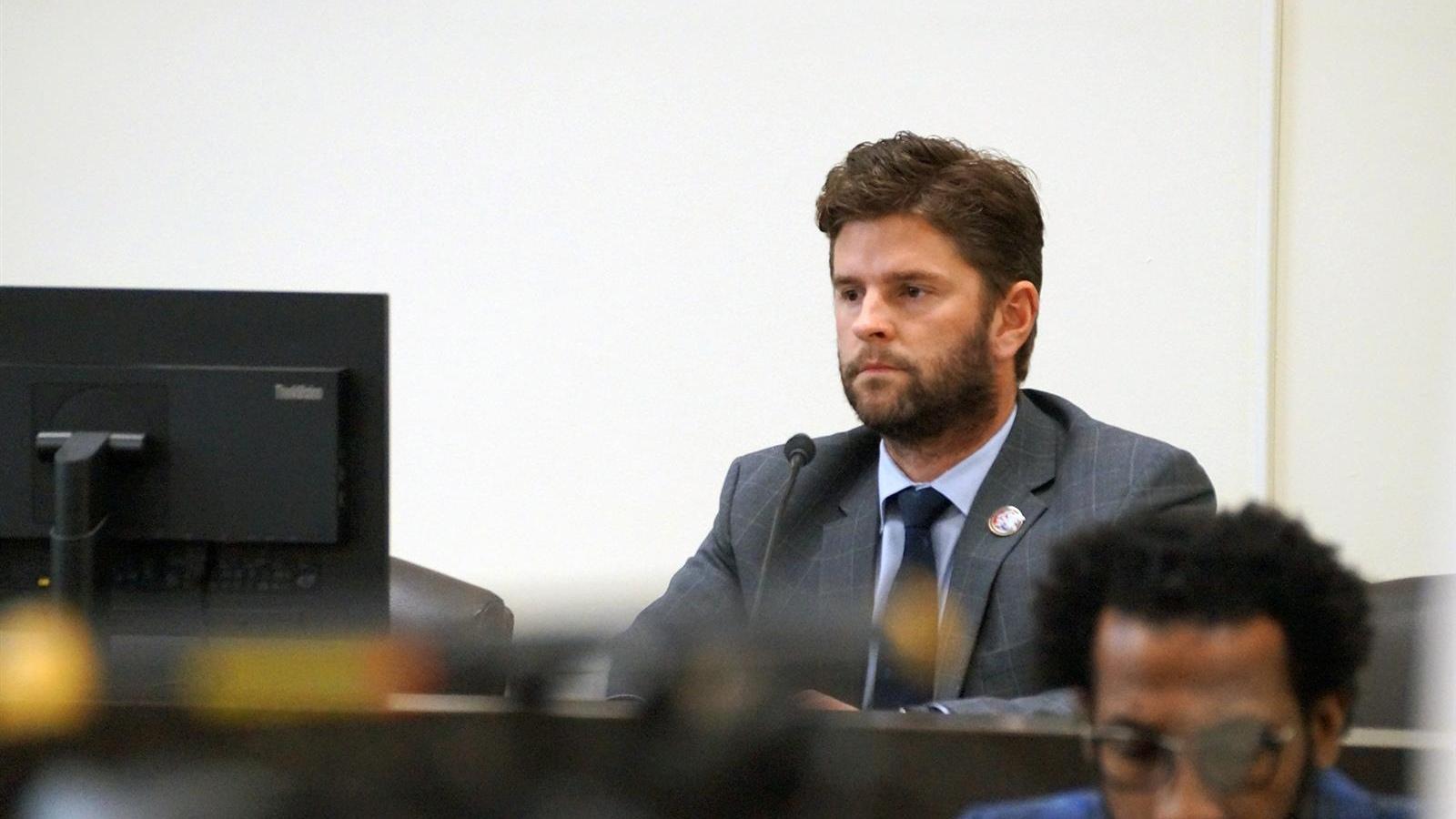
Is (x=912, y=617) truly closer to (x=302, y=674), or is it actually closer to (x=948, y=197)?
(x=302, y=674)

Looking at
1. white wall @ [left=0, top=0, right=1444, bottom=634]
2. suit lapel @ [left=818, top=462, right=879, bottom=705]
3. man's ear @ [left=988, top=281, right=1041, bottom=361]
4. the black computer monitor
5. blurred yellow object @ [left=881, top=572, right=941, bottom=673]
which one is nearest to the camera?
blurred yellow object @ [left=881, top=572, right=941, bottom=673]

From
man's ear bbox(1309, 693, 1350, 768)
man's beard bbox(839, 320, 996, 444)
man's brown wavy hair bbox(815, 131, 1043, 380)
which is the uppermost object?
man's brown wavy hair bbox(815, 131, 1043, 380)

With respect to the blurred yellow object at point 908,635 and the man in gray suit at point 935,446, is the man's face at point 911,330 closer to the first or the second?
the man in gray suit at point 935,446

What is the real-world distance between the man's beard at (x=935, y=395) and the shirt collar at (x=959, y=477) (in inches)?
1.2

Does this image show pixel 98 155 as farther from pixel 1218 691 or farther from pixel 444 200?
pixel 1218 691

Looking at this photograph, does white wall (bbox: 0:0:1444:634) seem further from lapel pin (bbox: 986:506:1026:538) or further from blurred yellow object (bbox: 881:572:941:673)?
blurred yellow object (bbox: 881:572:941:673)

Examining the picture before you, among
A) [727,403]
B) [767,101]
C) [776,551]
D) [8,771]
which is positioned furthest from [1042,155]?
[8,771]

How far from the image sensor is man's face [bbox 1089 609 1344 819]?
2.01 feet

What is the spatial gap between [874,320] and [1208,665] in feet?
4.08

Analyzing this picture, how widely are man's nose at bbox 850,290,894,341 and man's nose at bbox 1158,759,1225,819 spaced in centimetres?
129

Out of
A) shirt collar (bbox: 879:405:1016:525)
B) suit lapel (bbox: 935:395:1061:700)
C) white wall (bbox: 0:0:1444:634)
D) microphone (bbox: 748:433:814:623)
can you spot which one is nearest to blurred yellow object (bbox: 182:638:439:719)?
suit lapel (bbox: 935:395:1061:700)

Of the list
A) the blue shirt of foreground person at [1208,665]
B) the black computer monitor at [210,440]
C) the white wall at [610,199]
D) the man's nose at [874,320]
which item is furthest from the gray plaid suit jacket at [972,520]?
the white wall at [610,199]

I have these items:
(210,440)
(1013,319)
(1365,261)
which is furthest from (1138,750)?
(1365,261)

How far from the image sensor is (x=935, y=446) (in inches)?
74.3
